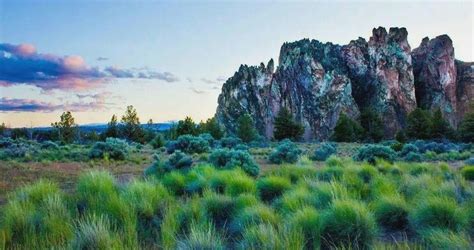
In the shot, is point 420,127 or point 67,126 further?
point 67,126

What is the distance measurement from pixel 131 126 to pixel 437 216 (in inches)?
2632

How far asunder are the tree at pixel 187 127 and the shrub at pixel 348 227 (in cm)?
5604

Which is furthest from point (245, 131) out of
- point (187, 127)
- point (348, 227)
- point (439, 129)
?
point (348, 227)

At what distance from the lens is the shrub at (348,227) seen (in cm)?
627

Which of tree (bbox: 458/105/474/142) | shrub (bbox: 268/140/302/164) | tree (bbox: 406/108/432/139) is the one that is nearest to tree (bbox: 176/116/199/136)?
tree (bbox: 406/108/432/139)

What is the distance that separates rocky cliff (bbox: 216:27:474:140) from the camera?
119 m

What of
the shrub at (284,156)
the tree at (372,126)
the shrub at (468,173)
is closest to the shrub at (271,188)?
the shrub at (468,173)

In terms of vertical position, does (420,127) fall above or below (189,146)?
below

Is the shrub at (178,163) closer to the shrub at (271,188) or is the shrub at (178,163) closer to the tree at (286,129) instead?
the shrub at (271,188)

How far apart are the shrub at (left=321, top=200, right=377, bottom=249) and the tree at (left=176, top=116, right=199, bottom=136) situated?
5604cm

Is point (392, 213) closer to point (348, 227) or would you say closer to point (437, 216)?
point (437, 216)

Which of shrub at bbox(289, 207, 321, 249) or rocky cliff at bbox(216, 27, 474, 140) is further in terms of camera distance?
rocky cliff at bbox(216, 27, 474, 140)

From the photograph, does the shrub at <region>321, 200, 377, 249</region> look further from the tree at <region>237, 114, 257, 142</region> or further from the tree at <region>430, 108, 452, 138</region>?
A: the tree at <region>430, 108, 452, 138</region>

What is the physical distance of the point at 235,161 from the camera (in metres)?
15.3
